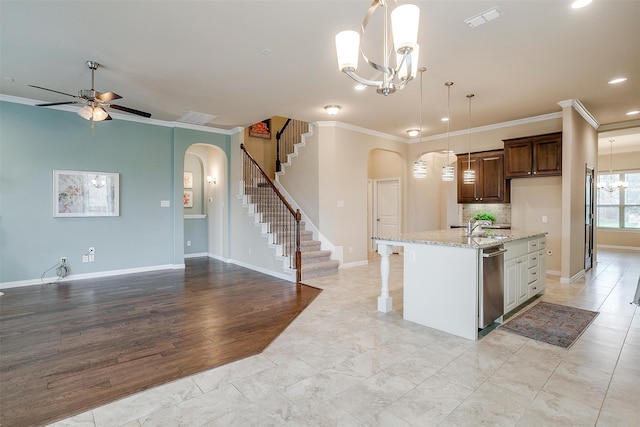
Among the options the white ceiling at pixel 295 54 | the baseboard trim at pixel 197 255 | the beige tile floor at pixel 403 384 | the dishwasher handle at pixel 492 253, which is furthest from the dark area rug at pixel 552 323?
the baseboard trim at pixel 197 255

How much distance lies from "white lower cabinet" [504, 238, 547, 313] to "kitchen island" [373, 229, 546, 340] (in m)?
0.06

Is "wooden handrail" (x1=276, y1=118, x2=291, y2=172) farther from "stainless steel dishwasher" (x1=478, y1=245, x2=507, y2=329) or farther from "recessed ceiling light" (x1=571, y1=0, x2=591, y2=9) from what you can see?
"recessed ceiling light" (x1=571, y1=0, x2=591, y2=9)

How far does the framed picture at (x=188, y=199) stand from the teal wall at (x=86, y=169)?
1.65m

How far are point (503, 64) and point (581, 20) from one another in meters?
0.94

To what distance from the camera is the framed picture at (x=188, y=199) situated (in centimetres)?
838

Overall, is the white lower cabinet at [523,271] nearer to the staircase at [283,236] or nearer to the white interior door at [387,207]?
the staircase at [283,236]

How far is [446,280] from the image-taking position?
10.9 ft

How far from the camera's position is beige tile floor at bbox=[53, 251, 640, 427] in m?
2.02

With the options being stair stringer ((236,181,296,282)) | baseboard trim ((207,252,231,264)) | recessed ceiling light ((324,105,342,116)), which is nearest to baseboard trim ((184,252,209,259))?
baseboard trim ((207,252,231,264))

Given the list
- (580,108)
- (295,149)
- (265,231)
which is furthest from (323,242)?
(580,108)

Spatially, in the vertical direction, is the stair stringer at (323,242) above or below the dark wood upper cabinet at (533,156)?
below

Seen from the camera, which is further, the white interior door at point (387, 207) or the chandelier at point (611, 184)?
the chandelier at point (611, 184)

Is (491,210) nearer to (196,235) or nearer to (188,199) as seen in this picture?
(196,235)

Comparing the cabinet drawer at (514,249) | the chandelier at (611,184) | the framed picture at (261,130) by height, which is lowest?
the cabinet drawer at (514,249)
